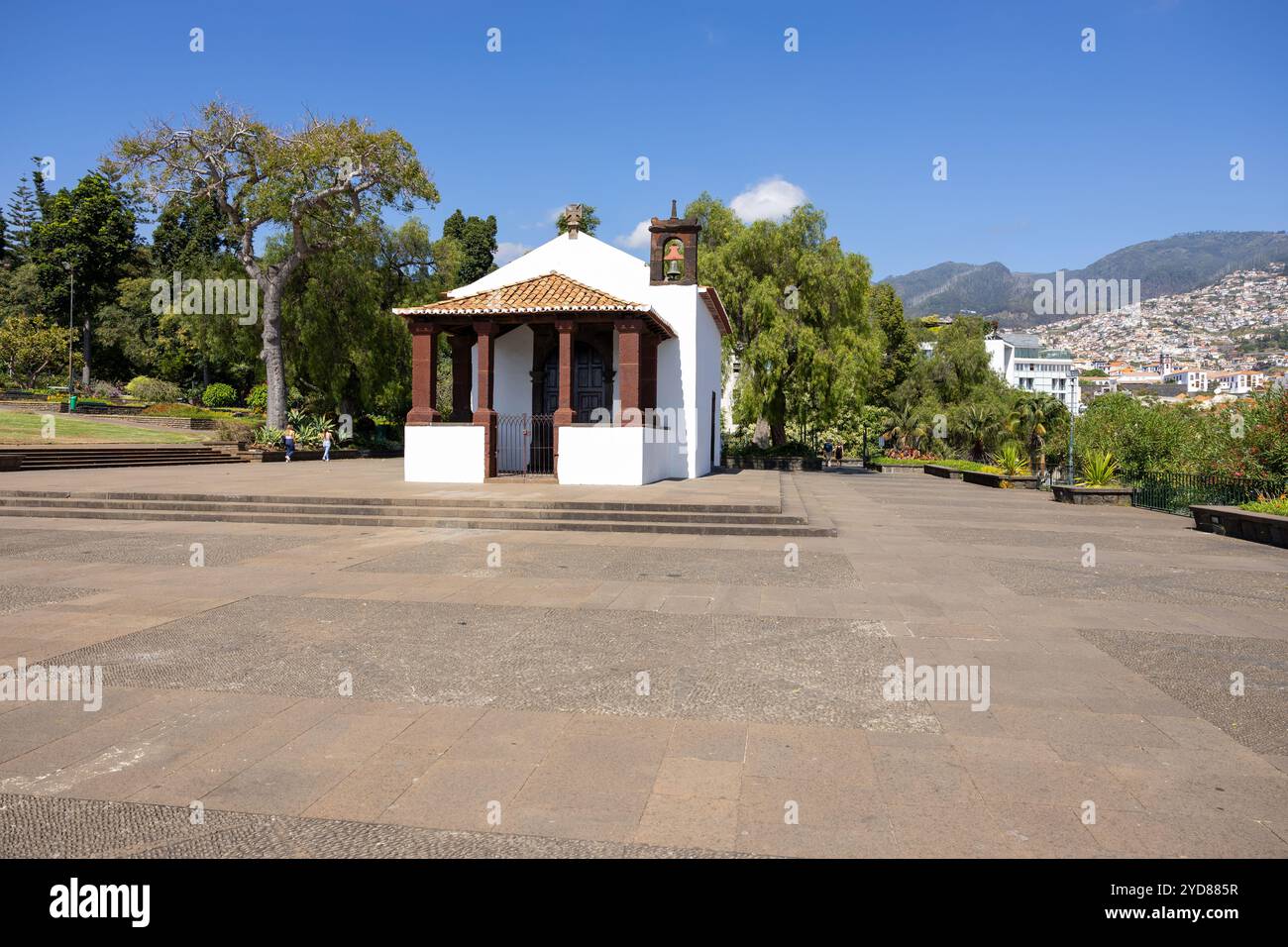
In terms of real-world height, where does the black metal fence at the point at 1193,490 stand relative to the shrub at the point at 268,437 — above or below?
below

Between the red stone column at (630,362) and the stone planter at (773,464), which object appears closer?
the red stone column at (630,362)

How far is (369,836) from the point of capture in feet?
10.7

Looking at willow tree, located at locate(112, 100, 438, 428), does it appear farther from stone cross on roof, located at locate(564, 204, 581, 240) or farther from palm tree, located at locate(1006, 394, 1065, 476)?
palm tree, located at locate(1006, 394, 1065, 476)

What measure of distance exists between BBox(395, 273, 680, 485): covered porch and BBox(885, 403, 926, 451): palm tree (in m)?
29.0

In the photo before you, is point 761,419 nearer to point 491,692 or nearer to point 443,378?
point 443,378

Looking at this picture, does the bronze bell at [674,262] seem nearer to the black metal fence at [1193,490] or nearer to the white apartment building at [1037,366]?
the black metal fence at [1193,490]

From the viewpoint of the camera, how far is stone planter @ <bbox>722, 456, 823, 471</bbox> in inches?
1328

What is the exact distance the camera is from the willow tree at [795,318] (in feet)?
105

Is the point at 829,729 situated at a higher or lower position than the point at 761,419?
lower

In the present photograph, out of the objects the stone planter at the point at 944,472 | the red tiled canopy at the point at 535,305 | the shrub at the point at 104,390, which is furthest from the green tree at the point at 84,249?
the stone planter at the point at 944,472

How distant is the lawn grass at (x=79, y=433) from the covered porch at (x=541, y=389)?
14921 mm
